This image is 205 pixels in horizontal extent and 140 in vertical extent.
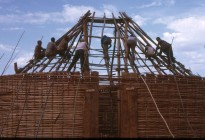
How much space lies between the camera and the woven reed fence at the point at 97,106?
7879 mm

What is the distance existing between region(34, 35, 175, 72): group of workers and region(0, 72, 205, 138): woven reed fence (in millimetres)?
1431

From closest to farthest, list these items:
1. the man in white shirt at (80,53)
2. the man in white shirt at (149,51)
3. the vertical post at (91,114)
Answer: the vertical post at (91,114) → the man in white shirt at (80,53) → the man in white shirt at (149,51)

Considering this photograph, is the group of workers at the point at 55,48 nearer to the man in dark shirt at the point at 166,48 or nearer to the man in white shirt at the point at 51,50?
the man in white shirt at the point at 51,50

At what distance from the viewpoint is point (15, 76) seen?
864 cm

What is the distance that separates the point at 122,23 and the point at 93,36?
1.31 metres

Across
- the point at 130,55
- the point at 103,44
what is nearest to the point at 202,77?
the point at 130,55

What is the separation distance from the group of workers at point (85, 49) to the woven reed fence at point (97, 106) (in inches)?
56.3

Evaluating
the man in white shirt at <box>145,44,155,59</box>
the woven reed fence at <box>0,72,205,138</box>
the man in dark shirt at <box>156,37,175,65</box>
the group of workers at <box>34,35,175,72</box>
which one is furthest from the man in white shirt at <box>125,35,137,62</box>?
the woven reed fence at <box>0,72,205,138</box>

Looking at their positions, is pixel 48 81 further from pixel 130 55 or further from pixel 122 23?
pixel 122 23

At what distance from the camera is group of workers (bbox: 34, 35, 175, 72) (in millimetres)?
9773

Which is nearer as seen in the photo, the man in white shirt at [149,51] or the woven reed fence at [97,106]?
the woven reed fence at [97,106]

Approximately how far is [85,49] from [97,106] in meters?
2.43

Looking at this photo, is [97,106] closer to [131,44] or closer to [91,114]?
[91,114]

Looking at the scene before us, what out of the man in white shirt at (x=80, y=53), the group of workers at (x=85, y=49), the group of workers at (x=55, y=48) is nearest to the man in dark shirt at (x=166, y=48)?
the group of workers at (x=85, y=49)
